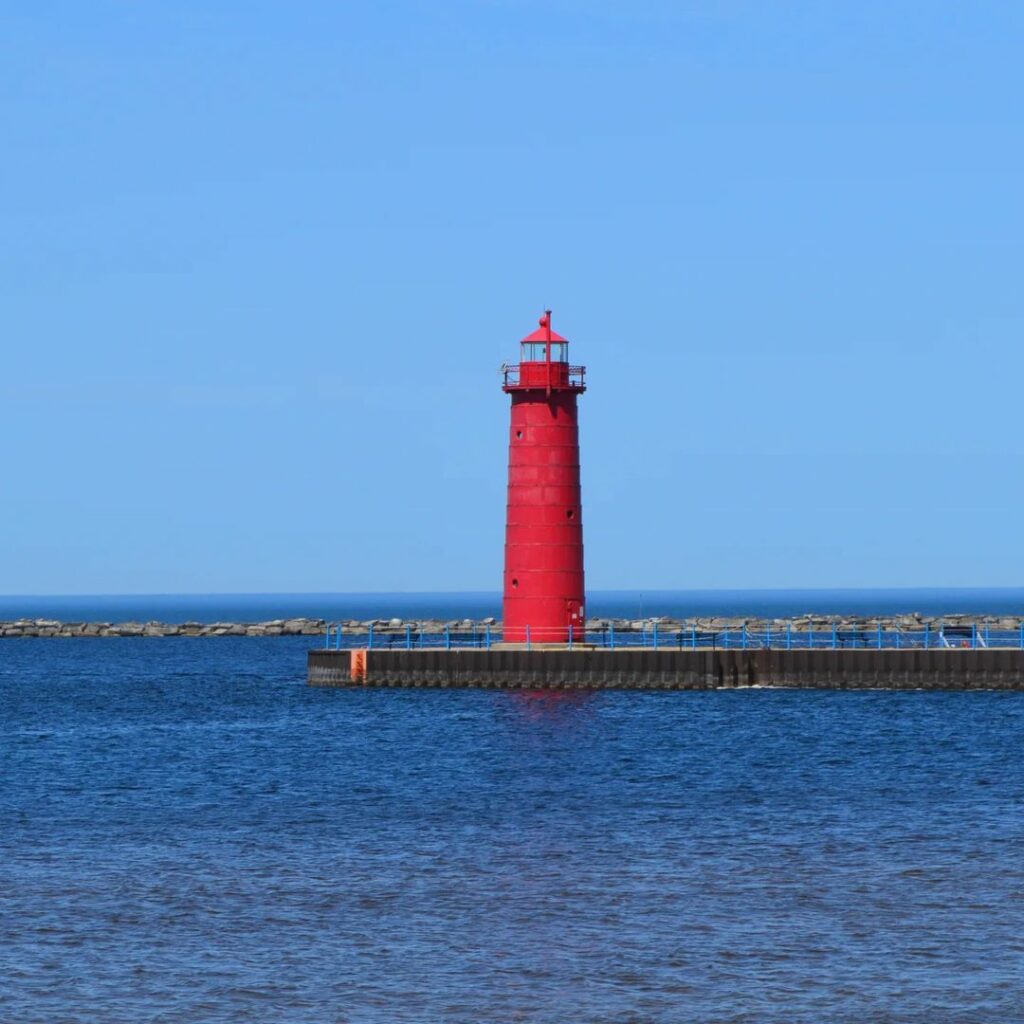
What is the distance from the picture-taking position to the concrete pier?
58344mm

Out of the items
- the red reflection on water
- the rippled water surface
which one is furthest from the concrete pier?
the rippled water surface

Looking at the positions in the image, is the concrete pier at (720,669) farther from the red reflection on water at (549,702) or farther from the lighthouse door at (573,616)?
the lighthouse door at (573,616)

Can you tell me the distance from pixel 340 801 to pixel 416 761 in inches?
306

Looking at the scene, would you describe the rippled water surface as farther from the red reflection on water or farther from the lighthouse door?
the lighthouse door

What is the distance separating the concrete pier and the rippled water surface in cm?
462

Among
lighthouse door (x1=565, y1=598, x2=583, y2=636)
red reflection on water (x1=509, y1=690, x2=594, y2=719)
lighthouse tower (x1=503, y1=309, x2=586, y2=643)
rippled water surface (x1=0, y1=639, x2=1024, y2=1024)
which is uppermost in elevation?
lighthouse tower (x1=503, y1=309, x2=586, y2=643)

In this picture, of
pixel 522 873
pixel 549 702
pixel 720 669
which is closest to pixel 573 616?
pixel 549 702

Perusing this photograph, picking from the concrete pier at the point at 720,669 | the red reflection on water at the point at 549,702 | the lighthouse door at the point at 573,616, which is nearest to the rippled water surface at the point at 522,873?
the red reflection on water at the point at 549,702

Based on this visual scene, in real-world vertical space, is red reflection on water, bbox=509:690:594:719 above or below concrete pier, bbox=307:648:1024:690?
below

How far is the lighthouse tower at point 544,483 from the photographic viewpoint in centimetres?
5800

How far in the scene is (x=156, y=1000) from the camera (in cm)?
2062

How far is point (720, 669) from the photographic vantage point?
200ft

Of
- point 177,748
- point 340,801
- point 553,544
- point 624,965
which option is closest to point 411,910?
point 624,965

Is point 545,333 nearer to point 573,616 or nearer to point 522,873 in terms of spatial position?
point 573,616
